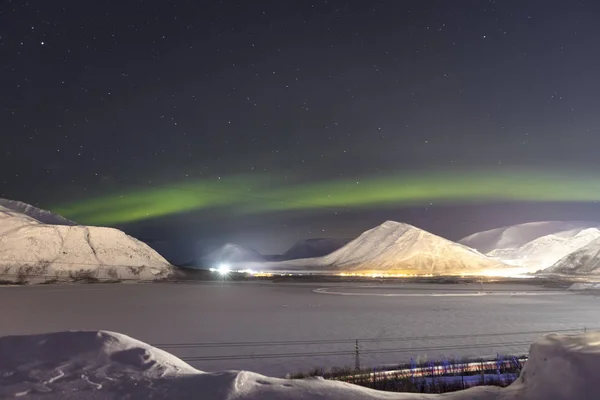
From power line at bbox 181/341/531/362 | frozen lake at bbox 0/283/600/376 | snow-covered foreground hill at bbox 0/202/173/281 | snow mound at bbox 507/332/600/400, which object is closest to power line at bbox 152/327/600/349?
frozen lake at bbox 0/283/600/376

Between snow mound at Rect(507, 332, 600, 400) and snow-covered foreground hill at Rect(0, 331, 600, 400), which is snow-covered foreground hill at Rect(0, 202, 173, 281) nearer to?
snow-covered foreground hill at Rect(0, 331, 600, 400)

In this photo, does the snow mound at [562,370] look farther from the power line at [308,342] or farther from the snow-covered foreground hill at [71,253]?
the snow-covered foreground hill at [71,253]

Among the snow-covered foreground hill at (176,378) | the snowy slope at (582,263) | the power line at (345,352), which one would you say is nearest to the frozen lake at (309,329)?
the power line at (345,352)

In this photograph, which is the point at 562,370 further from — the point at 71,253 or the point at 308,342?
the point at 71,253

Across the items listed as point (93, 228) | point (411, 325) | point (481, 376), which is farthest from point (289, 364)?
point (93, 228)

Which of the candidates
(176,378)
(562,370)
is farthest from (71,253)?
(562,370)
